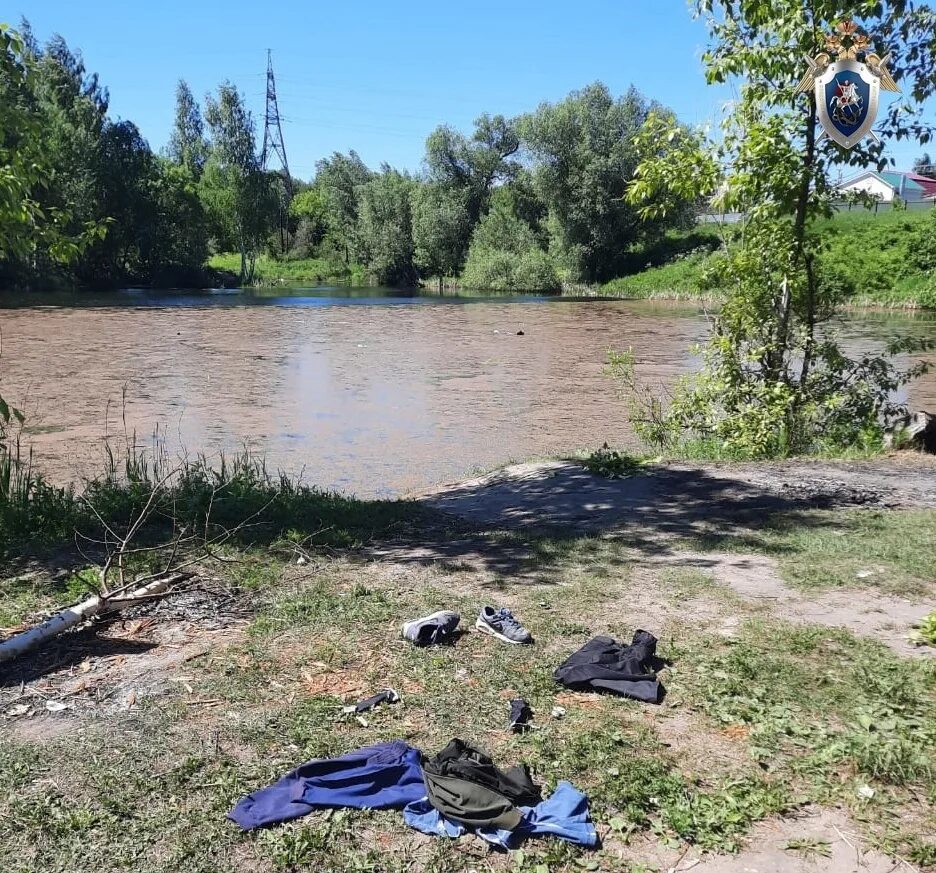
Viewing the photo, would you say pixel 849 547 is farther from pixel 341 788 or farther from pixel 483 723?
pixel 341 788

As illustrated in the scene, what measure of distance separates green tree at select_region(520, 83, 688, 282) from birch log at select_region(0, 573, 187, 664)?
43.7 m

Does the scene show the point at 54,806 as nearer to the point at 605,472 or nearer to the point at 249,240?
A: the point at 605,472

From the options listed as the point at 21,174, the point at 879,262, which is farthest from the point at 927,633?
the point at 879,262

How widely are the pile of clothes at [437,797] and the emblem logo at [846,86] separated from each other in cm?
725

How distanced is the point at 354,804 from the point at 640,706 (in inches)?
54.2

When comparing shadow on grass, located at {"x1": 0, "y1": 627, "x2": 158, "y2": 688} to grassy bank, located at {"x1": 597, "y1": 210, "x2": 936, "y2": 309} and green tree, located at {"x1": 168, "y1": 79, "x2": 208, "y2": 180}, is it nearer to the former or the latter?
grassy bank, located at {"x1": 597, "y1": 210, "x2": 936, "y2": 309}

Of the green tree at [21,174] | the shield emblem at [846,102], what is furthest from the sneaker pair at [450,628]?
the shield emblem at [846,102]

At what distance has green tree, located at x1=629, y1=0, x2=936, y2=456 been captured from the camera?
8.49 metres

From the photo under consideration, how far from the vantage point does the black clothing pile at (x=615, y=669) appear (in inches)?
149

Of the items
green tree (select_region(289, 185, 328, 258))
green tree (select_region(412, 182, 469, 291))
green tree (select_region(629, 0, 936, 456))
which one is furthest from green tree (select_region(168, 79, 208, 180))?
green tree (select_region(629, 0, 936, 456))

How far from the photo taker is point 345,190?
66.8 meters

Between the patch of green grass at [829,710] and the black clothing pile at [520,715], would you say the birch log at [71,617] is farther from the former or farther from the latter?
the patch of green grass at [829,710]

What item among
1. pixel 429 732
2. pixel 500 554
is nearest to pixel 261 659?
pixel 429 732

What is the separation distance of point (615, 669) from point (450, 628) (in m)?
0.94
